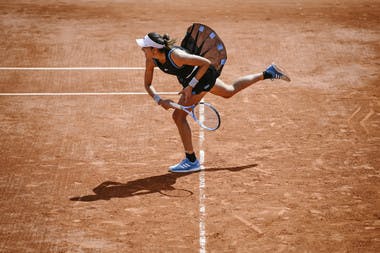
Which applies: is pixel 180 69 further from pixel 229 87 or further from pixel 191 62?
pixel 229 87

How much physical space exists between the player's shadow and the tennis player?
298 mm

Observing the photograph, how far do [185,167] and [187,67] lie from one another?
1422mm

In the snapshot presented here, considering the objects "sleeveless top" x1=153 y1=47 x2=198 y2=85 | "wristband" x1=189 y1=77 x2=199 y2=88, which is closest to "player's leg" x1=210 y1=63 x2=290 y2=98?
"sleeveless top" x1=153 y1=47 x2=198 y2=85

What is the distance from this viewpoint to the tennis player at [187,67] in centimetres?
894

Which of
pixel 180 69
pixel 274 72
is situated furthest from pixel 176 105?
pixel 274 72

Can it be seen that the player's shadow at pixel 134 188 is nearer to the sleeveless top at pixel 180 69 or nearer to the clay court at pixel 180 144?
the clay court at pixel 180 144

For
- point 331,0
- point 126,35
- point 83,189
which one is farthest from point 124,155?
point 331,0

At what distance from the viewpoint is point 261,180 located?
30.0ft

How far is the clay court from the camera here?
788cm

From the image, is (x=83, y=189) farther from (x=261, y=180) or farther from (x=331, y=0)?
(x=331, y=0)

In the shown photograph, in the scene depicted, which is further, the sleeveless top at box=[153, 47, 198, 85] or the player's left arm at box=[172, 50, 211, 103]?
the sleeveless top at box=[153, 47, 198, 85]

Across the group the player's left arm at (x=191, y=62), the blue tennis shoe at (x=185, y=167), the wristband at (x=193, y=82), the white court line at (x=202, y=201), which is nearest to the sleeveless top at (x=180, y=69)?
the player's left arm at (x=191, y=62)

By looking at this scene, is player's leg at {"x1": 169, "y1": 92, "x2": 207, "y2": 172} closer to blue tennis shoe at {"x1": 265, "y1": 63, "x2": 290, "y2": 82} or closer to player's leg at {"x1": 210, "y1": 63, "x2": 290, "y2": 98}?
player's leg at {"x1": 210, "y1": 63, "x2": 290, "y2": 98}

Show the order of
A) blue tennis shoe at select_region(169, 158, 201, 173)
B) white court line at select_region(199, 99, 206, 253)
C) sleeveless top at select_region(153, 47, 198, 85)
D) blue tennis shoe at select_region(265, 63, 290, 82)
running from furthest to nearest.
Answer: blue tennis shoe at select_region(265, 63, 290, 82) < blue tennis shoe at select_region(169, 158, 201, 173) < sleeveless top at select_region(153, 47, 198, 85) < white court line at select_region(199, 99, 206, 253)
